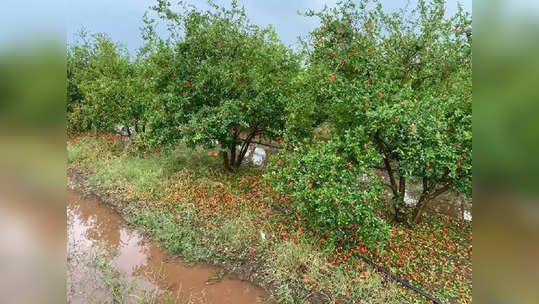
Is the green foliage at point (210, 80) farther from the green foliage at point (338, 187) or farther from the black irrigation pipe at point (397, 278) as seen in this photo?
the black irrigation pipe at point (397, 278)

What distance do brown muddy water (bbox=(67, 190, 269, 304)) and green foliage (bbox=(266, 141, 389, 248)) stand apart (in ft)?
4.62

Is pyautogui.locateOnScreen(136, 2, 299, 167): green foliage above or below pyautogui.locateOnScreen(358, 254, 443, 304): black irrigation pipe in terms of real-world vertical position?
above

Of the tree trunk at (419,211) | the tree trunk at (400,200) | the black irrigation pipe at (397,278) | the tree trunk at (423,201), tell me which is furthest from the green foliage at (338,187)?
the tree trunk at (419,211)

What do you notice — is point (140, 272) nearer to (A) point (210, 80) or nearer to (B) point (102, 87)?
(A) point (210, 80)

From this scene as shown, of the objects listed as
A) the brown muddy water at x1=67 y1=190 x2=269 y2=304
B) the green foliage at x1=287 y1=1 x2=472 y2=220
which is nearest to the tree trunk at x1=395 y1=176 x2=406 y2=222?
the green foliage at x1=287 y1=1 x2=472 y2=220

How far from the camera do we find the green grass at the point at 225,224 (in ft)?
12.5

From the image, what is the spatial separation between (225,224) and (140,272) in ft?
4.82

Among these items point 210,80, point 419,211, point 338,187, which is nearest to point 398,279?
point 338,187

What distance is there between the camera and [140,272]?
4.23 m

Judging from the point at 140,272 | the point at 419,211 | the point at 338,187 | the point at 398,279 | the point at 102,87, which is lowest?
the point at 140,272

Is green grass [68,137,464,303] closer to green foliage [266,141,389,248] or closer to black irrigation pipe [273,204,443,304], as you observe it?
black irrigation pipe [273,204,443,304]

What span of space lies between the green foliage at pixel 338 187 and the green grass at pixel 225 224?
52 cm

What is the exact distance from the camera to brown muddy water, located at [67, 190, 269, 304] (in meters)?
3.81
